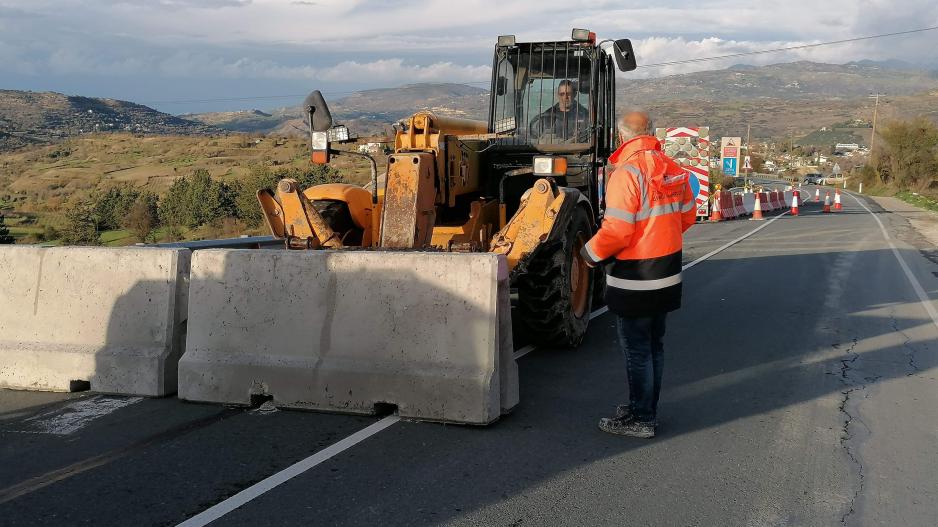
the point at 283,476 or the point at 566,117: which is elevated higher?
the point at 566,117

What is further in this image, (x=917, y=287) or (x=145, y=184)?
(x=145, y=184)

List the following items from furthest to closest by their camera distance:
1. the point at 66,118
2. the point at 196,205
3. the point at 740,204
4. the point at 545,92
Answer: the point at 66,118
the point at 740,204
the point at 196,205
the point at 545,92

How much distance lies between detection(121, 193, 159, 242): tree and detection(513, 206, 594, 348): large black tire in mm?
14736

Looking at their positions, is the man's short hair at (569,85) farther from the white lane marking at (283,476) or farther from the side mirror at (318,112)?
the white lane marking at (283,476)

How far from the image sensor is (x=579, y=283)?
903 centimetres

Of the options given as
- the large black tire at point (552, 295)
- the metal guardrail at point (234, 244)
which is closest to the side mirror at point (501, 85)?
the large black tire at point (552, 295)

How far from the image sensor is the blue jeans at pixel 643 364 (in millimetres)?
5703

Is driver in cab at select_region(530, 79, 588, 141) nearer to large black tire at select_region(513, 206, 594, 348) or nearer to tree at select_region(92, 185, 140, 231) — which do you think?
large black tire at select_region(513, 206, 594, 348)

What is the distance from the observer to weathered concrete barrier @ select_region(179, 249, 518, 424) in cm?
580

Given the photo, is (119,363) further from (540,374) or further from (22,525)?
(540,374)

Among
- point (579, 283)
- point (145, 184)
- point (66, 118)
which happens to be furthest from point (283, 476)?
point (66, 118)

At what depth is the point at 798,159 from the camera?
140625 mm

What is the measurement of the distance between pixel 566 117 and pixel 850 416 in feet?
16.7

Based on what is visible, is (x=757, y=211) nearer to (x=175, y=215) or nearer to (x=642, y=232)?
(x=175, y=215)
